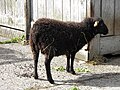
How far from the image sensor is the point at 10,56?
944cm

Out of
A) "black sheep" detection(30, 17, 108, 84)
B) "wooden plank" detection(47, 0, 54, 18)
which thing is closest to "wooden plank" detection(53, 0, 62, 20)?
"wooden plank" detection(47, 0, 54, 18)

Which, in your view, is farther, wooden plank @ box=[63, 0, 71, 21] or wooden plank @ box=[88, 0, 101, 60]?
wooden plank @ box=[63, 0, 71, 21]

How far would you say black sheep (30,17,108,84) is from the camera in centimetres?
726

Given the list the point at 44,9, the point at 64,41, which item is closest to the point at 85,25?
the point at 64,41

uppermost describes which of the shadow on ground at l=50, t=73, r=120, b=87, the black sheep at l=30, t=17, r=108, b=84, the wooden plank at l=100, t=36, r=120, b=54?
the black sheep at l=30, t=17, r=108, b=84

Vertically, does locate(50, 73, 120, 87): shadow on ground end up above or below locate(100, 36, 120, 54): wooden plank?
below

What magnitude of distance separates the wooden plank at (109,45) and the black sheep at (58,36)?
1141 millimetres

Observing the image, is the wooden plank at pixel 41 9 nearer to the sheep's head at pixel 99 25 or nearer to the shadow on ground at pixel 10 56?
the shadow on ground at pixel 10 56

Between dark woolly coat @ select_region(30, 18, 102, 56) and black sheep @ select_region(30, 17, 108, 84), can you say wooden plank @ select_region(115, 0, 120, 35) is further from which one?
dark woolly coat @ select_region(30, 18, 102, 56)

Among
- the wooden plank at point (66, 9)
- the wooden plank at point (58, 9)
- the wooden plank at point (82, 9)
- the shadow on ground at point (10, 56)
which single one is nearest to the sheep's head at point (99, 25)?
the wooden plank at point (82, 9)

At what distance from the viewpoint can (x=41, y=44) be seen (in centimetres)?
729

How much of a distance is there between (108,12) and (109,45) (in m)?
0.82

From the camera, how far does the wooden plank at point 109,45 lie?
9.13 meters

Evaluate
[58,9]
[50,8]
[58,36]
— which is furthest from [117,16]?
[58,36]
